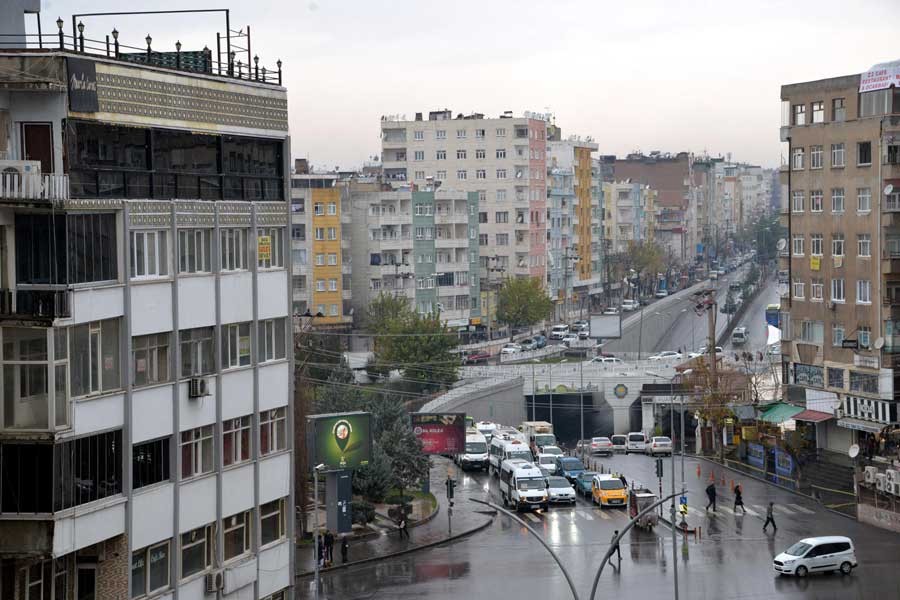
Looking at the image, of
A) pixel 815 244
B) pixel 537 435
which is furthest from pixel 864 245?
pixel 537 435

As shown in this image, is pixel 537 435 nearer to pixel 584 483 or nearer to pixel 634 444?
pixel 634 444

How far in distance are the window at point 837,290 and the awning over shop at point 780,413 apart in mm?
5486

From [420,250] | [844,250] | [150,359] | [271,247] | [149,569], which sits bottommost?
[149,569]

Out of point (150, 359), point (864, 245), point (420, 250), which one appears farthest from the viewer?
point (420, 250)

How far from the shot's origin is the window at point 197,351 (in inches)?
990

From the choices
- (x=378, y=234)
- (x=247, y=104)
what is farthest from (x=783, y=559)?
(x=378, y=234)

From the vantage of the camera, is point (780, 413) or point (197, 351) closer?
point (197, 351)

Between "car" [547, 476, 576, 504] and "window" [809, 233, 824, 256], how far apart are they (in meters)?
15.7

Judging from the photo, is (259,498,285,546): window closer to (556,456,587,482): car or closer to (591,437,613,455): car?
(556,456,587,482): car

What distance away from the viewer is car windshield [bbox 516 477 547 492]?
2205 inches

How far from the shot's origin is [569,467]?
205 ft

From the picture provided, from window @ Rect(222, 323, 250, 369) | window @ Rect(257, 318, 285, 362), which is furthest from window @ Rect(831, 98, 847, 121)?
window @ Rect(222, 323, 250, 369)

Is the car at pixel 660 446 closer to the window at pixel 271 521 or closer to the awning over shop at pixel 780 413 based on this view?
the awning over shop at pixel 780 413

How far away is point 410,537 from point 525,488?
7217mm
